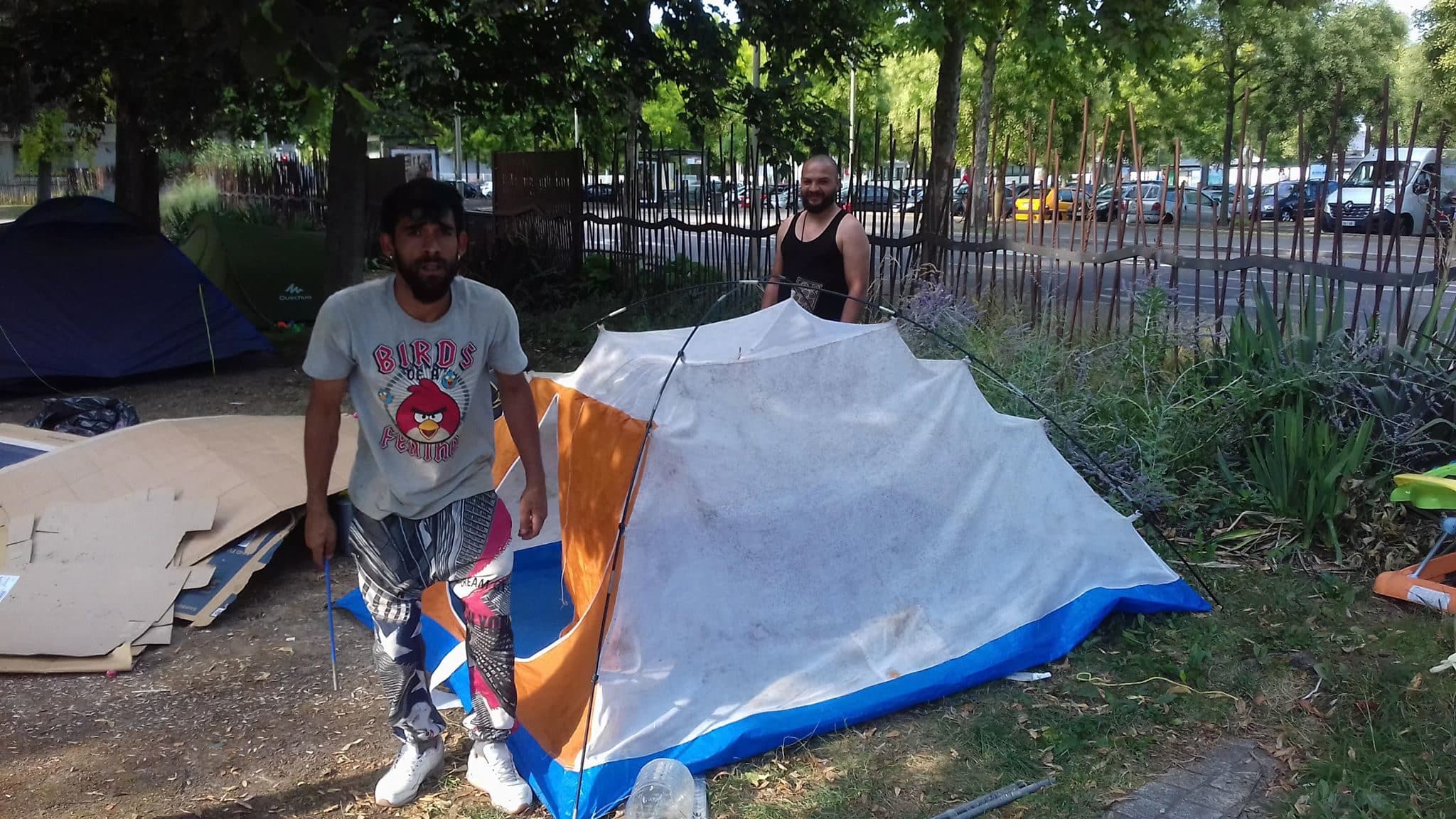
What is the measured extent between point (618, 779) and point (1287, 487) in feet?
10.5

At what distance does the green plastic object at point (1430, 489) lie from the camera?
154 inches

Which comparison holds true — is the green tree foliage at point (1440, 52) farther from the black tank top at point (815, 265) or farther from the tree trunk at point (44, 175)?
the tree trunk at point (44, 175)

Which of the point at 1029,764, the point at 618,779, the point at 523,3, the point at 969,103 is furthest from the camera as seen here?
the point at 969,103

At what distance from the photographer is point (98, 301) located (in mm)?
7867

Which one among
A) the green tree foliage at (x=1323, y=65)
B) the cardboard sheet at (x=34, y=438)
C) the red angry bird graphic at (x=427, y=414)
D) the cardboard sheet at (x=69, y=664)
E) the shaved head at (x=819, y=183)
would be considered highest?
the green tree foliage at (x=1323, y=65)

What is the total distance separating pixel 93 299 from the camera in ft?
25.8

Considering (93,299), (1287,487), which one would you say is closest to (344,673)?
(1287,487)

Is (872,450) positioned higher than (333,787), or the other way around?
(872,450)

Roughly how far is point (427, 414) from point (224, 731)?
4.81 ft

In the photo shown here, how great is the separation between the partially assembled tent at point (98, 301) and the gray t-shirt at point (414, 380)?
20.1 ft

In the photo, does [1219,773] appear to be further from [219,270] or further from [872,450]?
[219,270]

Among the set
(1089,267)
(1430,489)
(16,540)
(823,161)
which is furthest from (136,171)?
(1430,489)

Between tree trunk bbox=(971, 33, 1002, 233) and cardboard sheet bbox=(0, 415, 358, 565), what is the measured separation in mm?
4071

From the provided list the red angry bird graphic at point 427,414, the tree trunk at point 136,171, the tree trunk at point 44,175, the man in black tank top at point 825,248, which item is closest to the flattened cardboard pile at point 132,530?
the red angry bird graphic at point 427,414
